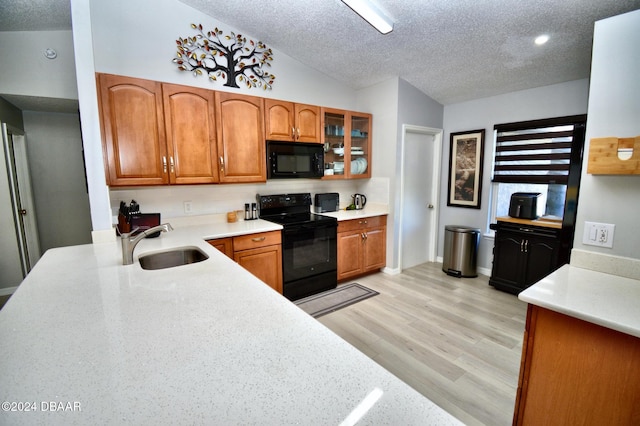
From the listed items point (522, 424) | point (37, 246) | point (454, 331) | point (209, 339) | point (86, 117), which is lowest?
point (454, 331)

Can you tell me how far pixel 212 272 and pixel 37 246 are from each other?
136 inches

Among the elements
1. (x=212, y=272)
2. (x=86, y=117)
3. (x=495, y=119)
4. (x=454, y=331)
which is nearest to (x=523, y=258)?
(x=454, y=331)

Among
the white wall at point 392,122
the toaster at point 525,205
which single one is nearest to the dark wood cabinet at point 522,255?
the toaster at point 525,205

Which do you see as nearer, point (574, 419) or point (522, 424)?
point (574, 419)

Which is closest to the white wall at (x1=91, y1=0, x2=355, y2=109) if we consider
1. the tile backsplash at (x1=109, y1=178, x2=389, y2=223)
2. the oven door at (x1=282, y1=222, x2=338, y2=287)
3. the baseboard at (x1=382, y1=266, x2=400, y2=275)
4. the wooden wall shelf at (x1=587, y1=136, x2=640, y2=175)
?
the tile backsplash at (x1=109, y1=178, x2=389, y2=223)

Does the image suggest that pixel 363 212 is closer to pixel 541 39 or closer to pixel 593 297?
pixel 541 39

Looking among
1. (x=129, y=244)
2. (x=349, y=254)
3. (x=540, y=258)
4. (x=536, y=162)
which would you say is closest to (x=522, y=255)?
(x=540, y=258)

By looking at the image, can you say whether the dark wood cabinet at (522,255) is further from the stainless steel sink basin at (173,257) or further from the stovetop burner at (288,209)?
the stainless steel sink basin at (173,257)

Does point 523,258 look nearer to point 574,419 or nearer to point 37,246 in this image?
point 574,419

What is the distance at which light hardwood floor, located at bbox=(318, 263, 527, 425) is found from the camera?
1.81m

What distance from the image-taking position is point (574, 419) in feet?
3.95

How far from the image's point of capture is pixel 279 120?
10.1 ft

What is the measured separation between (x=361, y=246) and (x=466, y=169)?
6.23ft

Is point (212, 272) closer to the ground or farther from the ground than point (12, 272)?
farther from the ground
